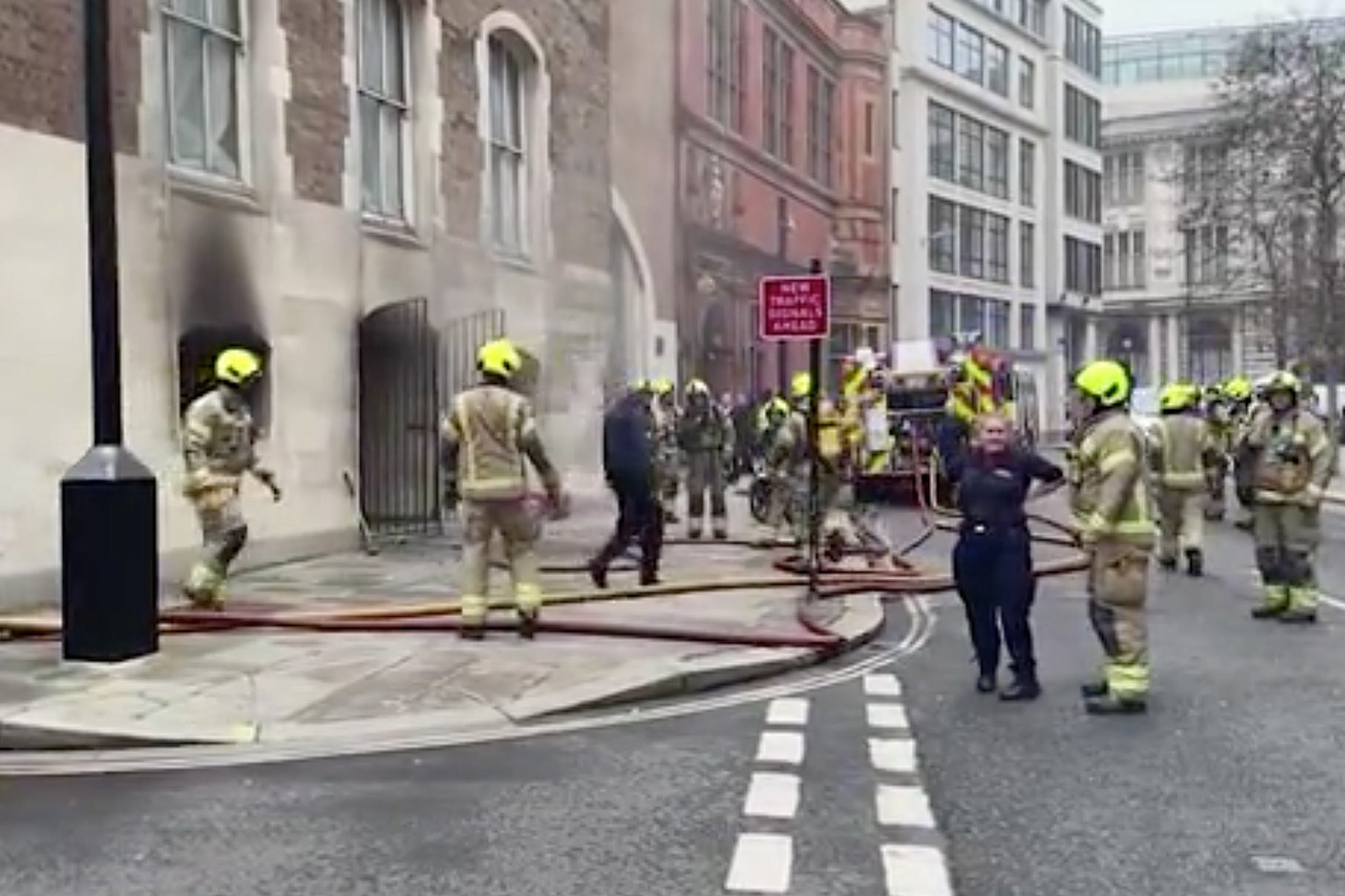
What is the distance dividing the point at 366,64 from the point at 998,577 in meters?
9.69

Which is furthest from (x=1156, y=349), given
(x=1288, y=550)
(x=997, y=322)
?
(x=1288, y=550)

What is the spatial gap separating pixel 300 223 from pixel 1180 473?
7694mm

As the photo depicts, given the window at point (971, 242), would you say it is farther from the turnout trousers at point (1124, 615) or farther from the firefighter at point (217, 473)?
the turnout trousers at point (1124, 615)

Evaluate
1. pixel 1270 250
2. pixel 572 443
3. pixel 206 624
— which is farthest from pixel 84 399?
pixel 1270 250

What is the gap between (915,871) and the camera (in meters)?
5.26

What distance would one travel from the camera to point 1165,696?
8.49 metres

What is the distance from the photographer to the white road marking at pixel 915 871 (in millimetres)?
5055

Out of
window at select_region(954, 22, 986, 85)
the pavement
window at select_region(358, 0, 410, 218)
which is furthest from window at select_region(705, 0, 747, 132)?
window at select_region(954, 22, 986, 85)

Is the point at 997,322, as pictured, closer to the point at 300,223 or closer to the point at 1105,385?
the point at 300,223

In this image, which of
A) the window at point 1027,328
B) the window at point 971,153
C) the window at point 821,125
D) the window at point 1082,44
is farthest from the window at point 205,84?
the window at point 1082,44

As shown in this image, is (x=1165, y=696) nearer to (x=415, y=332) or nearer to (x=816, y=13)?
(x=415, y=332)

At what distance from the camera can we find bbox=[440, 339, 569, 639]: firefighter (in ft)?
32.0

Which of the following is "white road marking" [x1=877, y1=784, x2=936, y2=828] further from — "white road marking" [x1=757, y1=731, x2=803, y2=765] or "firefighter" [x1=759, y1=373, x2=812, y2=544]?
"firefighter" [x1=759, y1=373, x2=812, y2=544]

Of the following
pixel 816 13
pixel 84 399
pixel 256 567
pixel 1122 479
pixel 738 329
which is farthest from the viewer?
pixel 816 13
